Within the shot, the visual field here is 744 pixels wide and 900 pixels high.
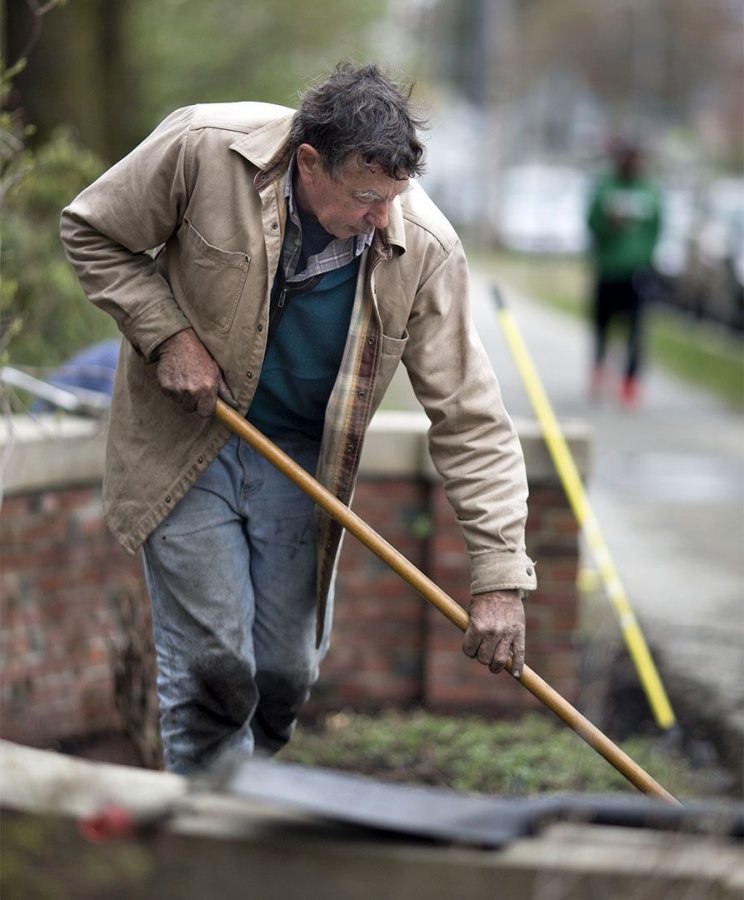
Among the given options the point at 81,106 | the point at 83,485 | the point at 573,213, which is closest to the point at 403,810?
the point at 83,485

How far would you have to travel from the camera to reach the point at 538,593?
5.79m

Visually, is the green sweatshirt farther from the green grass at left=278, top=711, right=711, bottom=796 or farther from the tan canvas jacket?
the tan canvas jacket

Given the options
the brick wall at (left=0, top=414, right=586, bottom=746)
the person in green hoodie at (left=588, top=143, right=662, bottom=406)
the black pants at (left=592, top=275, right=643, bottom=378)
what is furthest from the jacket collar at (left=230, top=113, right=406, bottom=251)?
the black pants at (left=592, top=275, right=643, bottom=378)

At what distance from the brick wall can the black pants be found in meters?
6.91

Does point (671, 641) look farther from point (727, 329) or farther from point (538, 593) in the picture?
point (727, 329)

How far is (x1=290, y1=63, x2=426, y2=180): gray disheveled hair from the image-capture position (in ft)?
10.9

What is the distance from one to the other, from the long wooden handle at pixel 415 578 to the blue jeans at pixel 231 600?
0.73 feet

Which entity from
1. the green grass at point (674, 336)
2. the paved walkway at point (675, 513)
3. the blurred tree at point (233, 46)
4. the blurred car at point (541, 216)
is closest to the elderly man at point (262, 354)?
the paved walkway at point (675, 513)

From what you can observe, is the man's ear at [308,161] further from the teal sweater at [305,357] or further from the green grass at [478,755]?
the green grass at [478,755]

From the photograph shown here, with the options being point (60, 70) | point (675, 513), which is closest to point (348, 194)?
point (675, 513)

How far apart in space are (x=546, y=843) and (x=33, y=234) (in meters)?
5.44

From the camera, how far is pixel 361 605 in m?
5.86

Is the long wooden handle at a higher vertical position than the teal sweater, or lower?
lower

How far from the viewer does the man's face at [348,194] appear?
337 centimetres
